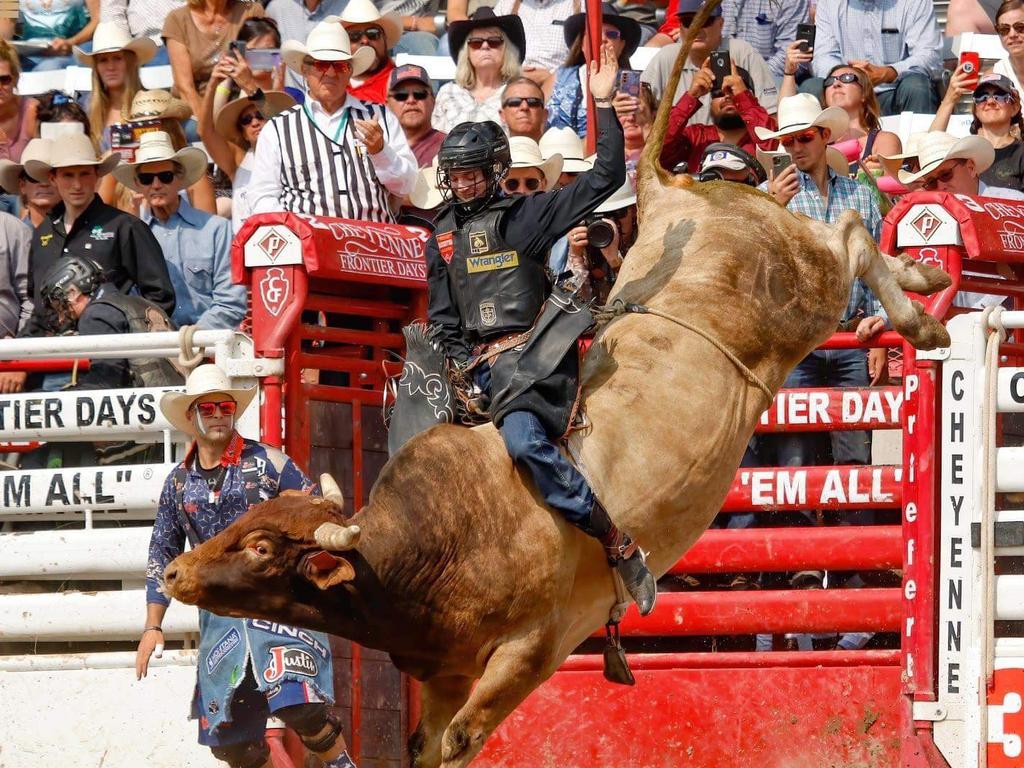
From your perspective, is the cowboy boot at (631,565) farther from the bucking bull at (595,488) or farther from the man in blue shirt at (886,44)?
the man in blue shirt at (886,44)

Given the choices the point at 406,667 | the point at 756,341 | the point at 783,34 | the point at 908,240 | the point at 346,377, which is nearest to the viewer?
the point at 406,667

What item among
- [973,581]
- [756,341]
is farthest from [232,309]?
[973,581]

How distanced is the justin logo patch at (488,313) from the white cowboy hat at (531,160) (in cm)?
248

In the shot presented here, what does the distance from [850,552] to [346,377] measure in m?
2.64

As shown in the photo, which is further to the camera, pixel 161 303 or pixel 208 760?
pixel 161 303

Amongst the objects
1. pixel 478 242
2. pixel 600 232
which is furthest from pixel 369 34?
pixel 478 242

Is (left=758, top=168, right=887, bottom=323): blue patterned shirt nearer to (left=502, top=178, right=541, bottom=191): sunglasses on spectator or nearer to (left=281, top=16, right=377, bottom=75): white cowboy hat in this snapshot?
(left=502, top=178, right=541, bottom=191): sunglasses on spectator

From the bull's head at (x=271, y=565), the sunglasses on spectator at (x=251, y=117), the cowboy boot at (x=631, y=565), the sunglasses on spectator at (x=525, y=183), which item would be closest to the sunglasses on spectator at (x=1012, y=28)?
the sunglasses on spectator at (x=525, y=183)

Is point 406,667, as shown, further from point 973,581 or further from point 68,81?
point 68,81

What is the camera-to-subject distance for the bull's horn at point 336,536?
19.0ft

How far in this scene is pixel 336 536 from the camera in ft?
19.0

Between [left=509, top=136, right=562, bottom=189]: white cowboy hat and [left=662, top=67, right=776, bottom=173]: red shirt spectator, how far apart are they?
0.85 metres

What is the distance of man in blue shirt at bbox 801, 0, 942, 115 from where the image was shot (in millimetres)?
11375

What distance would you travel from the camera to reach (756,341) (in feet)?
23.6
